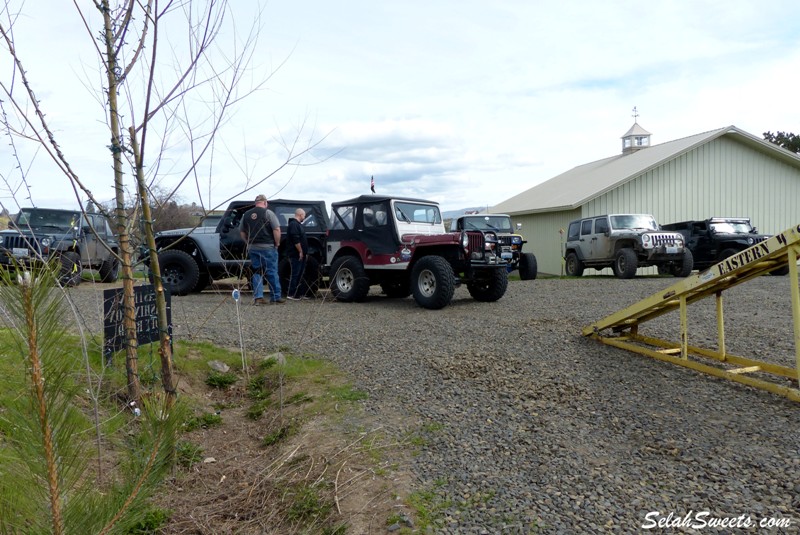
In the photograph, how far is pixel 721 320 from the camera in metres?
5.94

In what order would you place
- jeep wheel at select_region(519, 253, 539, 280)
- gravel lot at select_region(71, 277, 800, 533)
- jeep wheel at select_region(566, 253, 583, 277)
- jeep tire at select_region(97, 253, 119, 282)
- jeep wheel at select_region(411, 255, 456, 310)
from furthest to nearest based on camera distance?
jeep wheel at select_region(566, 253, 583, 277)
jeep wheel at select_region(519, 253, 539, 280)
jeep wheel at select_region(411, 255, 456, 310)
jeep tire at select_region(97, 253, 119, 282)
gravel lot at select_region(71, 277, 800, 533)

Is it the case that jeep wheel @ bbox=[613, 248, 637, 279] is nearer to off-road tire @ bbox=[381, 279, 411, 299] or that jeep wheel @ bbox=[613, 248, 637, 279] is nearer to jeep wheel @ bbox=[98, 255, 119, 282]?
off-road tire @ bbox=[381, 279, 411, 299]

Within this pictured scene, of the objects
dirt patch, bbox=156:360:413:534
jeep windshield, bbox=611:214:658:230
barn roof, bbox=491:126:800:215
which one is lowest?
dirt patch, bbox=156:360:413:534

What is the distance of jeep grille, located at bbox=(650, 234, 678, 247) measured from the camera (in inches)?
663

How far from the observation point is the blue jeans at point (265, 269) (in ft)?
33.9

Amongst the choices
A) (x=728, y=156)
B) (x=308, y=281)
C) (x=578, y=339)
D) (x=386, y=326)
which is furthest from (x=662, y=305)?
(x=728, y=156)

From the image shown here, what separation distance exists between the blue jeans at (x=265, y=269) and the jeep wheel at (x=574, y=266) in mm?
11963

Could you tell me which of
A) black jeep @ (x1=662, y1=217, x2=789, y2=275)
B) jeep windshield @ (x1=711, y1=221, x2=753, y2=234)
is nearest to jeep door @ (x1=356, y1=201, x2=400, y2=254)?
black jeep @ (x1=662, y1=217, x2=789, y2=275)

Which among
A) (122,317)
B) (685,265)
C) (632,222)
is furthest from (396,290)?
(632,222)

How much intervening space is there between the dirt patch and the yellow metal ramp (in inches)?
118

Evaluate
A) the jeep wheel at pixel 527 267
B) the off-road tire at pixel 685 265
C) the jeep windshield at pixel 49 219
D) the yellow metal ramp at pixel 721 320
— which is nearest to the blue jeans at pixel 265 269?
the yellow metal ramp at pixel 721 320

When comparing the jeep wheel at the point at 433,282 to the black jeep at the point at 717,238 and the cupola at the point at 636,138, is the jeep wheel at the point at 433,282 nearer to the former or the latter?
the black jeep at the point at 717,238

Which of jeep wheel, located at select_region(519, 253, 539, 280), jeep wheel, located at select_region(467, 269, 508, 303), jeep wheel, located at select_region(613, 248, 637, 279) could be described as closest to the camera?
jeep wheel, located at select_region(467, 269, 508, 303)

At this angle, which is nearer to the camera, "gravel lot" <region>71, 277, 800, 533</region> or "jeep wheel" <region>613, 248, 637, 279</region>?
"gravel lot" <region>71, 277, 800, 533</region>
